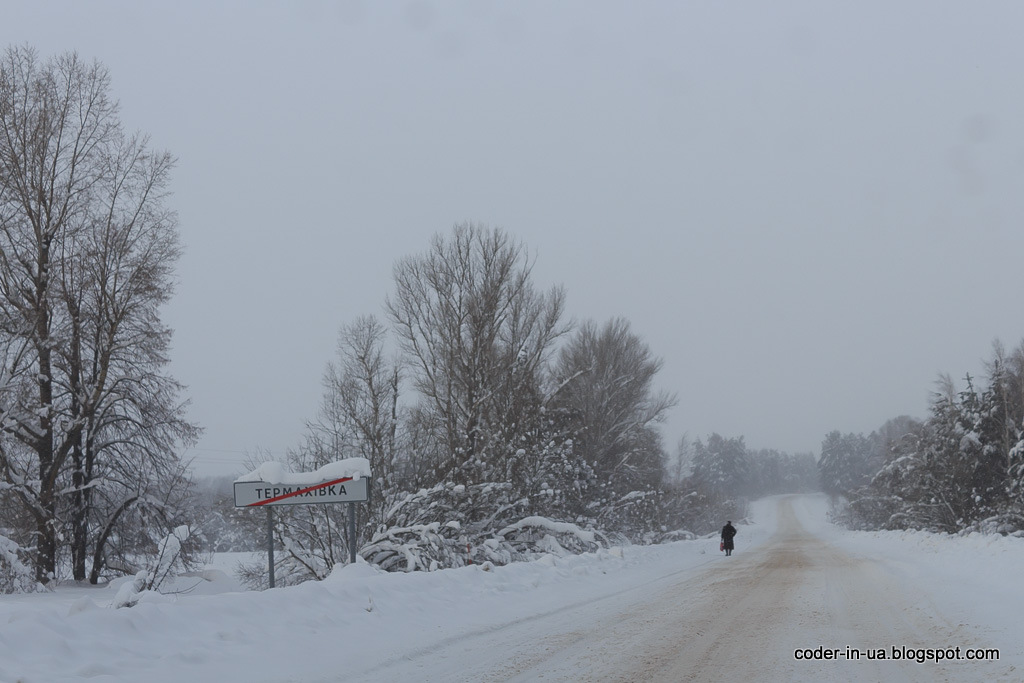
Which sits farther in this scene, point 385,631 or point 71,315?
point 71,315

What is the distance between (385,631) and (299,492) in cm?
440

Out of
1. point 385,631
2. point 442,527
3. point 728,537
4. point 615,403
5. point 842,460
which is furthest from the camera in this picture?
point 842,460

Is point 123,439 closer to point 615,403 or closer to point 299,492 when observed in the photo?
point 299,492

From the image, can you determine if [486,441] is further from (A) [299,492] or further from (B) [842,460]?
(B) [842,460]

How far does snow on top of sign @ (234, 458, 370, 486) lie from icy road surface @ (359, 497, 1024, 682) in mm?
4151

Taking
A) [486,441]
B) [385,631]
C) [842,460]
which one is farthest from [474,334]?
[842,460]

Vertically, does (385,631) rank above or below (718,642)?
above

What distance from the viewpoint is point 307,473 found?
12828 mm

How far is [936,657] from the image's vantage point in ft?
23.1

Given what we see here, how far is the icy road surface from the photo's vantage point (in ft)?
21.3

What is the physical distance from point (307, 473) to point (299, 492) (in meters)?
0.33

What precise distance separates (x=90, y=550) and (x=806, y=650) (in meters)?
18.6

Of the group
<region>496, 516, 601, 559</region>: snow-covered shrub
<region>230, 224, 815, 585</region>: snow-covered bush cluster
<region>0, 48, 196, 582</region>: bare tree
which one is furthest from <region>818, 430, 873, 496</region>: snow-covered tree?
<region>0, 48, 196, 582</region>: bare tree

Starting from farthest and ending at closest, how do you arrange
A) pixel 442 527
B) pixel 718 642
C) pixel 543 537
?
1. pixel 543 537
2. pixel 442 527
3. pixel 718 642
